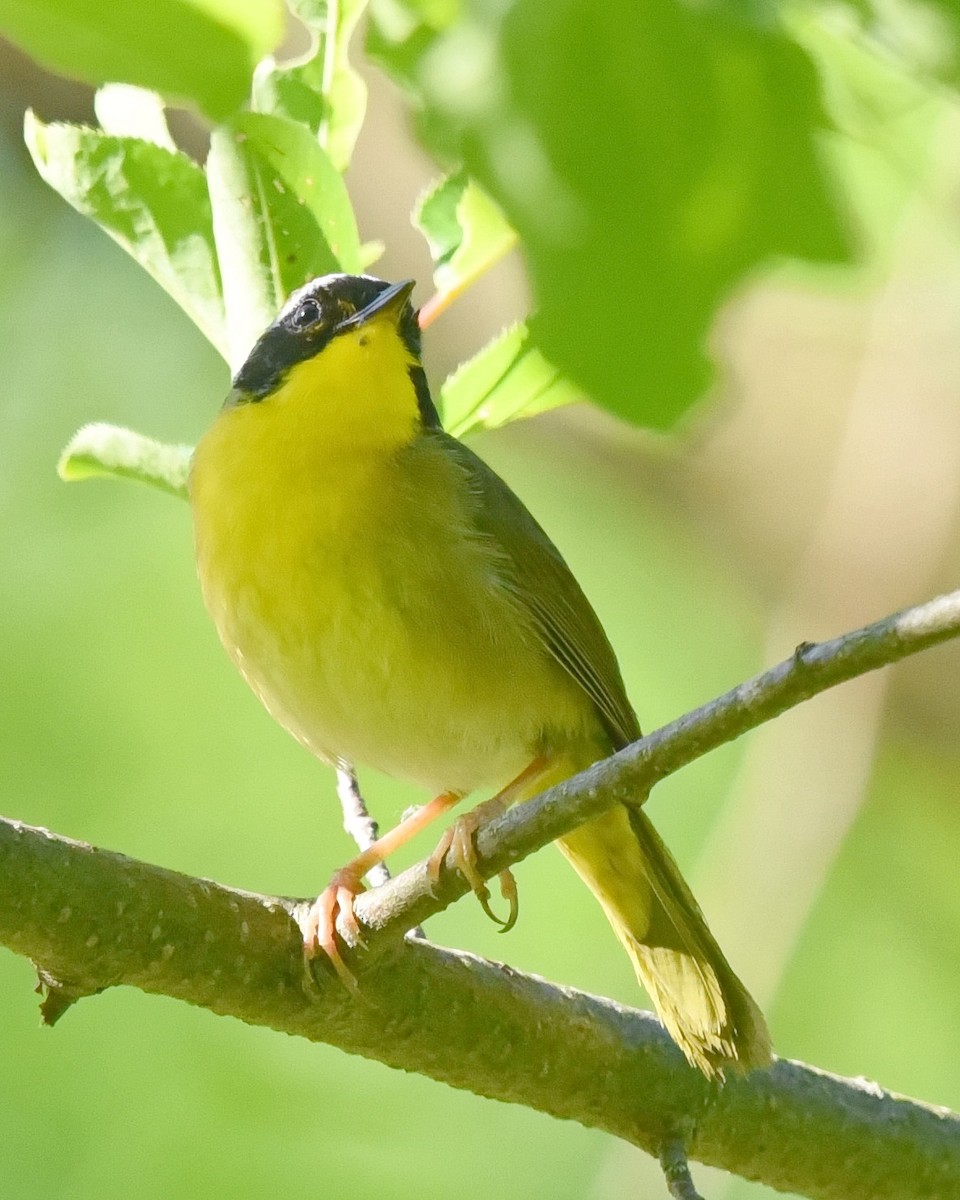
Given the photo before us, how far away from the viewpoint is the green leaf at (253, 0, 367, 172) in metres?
2.52

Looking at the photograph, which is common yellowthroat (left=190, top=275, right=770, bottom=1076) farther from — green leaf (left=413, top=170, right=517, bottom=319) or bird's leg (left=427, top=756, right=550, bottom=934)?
green leaf (left=413, top=170, right=517, bottom=319)

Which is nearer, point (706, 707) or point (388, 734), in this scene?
point (706, 707)

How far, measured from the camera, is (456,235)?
2.82 m

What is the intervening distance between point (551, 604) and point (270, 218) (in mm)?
1780

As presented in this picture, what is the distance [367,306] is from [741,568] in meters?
2.42

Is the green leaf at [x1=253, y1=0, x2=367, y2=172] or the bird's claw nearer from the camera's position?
the green leaf at [x1=253, y1=0, x2=367, y2=172]

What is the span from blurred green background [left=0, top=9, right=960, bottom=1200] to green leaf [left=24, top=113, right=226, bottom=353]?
4.50 feet

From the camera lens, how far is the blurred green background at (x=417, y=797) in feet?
17.3

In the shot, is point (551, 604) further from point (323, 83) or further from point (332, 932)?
point (323, 83)

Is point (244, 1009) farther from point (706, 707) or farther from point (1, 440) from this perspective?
point (1, 440)

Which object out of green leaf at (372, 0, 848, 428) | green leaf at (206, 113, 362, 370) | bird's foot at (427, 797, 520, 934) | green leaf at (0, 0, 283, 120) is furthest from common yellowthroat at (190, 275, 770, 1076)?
green leaf at (372, 0, 848, 428)

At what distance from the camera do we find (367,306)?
13.7 feet

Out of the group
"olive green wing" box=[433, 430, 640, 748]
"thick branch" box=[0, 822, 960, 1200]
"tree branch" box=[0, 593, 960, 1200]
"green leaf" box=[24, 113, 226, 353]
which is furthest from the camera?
"olive green wing" box=[433, 430, 640, 748]

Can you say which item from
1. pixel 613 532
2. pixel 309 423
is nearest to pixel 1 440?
pixel 613 532
